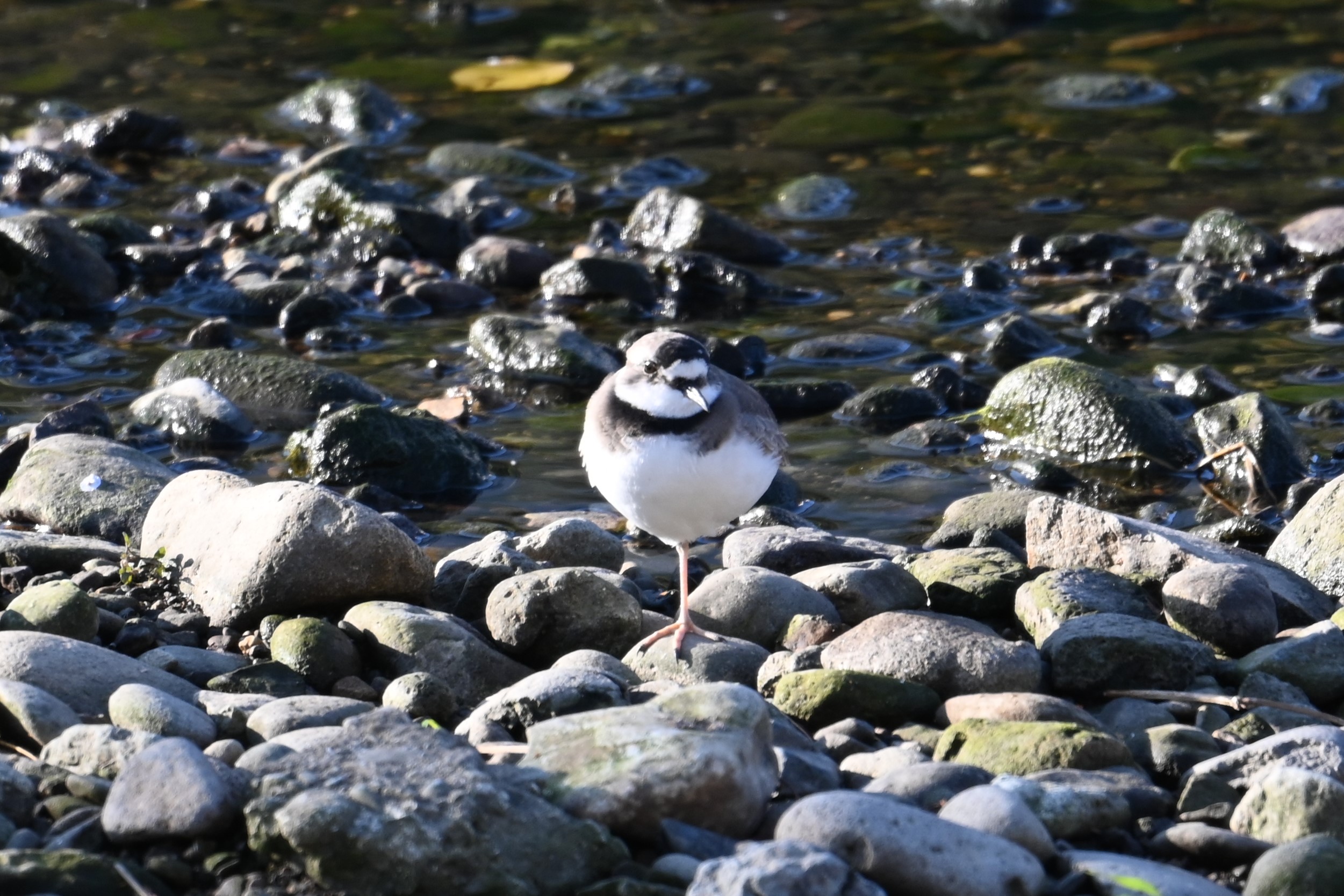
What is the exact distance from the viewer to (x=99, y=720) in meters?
4.72

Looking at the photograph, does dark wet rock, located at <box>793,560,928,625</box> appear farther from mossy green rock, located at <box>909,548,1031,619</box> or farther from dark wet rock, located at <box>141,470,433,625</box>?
dark wet rock, located at <box>141,470,433,625</box>

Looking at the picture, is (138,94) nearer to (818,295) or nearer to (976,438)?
(818,295)

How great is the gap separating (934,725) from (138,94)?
39.4 feet

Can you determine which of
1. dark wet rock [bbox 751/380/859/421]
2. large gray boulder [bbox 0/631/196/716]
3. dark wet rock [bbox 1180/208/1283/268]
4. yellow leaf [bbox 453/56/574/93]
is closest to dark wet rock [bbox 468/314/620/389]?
dark wet rock [bbox 751/380/859/421]

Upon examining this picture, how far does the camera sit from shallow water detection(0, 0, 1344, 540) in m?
9.03

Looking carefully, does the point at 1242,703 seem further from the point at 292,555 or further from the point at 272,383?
the point at 272,383

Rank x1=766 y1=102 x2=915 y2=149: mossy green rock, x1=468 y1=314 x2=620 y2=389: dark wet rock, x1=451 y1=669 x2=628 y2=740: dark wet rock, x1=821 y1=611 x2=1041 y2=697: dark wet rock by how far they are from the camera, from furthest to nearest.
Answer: x1=766 y1=102 x2=915 y2=149: mossy green rock, x1=468 y1=314 x2=620 y2=389: dark wet rock, x1=821 y1=611 x2=1041 y2=697: dark wet rock, x1=451 y1=669 x2=628 y2=740: dark wet rock

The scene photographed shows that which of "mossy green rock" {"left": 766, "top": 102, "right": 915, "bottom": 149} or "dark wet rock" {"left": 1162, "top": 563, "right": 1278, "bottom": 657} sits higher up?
"mossy green rock" {"left": 766, "top": 102, "right": 915, "bottom": 149}

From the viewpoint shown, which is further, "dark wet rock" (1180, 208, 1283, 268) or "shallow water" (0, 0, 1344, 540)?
"dark wet rock" (1180, 208, 1283, 268)

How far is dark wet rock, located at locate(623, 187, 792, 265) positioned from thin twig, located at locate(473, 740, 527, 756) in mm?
6781

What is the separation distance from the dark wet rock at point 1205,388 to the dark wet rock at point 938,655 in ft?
12.3

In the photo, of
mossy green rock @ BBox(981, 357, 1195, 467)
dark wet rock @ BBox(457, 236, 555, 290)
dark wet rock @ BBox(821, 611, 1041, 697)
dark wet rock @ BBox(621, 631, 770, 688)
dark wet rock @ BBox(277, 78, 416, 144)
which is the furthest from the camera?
dark wet rock @ BBox(277, 78, 416, 144)

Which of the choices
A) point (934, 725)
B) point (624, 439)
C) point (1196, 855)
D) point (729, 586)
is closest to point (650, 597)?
point (729, 586)

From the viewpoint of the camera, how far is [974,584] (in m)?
6.10
